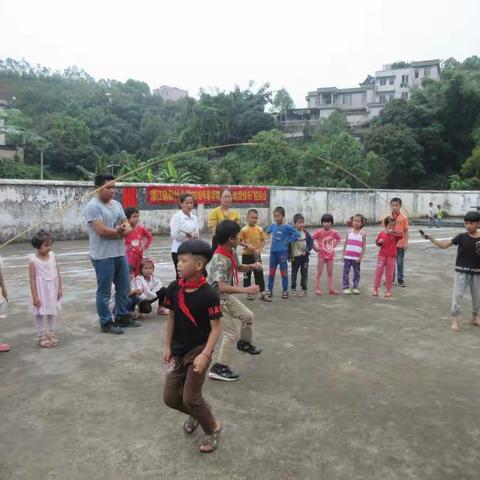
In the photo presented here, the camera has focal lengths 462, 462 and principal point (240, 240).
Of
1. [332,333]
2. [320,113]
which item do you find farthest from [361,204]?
[320,113]

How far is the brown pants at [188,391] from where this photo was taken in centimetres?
278

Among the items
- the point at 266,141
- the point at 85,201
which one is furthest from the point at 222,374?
the point at 266,141

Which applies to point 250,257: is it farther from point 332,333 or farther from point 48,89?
point 48,89

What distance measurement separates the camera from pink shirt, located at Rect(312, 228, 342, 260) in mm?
7398

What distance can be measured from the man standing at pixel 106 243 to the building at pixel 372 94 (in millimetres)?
57362

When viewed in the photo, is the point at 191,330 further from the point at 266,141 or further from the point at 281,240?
the point at 266,141

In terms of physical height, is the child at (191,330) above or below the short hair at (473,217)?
below

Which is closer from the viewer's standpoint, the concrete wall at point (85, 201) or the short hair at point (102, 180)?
the short hair at point (102, 180)

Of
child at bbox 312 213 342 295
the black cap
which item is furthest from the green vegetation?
the black cap

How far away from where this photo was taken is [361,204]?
2269 cm

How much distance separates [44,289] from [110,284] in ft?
2.18

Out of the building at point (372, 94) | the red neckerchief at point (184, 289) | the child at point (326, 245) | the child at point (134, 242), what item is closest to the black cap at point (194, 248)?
the red neckerchief at point (184, 289)

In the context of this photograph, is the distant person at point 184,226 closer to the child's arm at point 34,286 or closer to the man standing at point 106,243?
the man standing at point 106,243

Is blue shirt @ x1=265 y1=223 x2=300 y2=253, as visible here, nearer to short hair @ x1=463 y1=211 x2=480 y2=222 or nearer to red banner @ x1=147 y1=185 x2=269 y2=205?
short hair @ x1=463 y1=211 x2=480 y2=222
